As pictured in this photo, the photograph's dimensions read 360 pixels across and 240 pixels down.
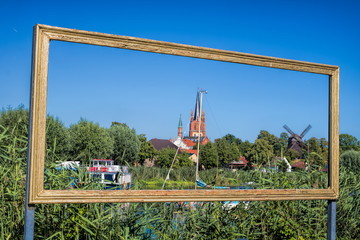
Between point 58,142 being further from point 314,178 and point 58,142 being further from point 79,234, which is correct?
point 314,178

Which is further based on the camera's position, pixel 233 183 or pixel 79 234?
pixel 233 183

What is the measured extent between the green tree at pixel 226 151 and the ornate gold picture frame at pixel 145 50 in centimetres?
36

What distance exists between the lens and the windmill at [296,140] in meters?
3.11

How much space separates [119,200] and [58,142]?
39.7 inches

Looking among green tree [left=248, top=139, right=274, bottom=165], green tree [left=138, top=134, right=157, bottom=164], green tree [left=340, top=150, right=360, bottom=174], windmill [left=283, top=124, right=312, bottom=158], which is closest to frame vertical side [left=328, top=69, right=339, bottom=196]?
windmill [left=283, top=124, right=312, bottom=158]

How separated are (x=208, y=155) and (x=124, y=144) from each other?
62 centimetres

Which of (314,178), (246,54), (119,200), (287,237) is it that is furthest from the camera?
(314,178)

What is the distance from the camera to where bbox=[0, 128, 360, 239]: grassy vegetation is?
2.92 m

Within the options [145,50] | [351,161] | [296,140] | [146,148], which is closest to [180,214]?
[146,148]

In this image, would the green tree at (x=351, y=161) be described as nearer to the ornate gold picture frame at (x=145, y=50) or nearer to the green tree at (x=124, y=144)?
the ornate gold picture frame at (x=145, y=50)

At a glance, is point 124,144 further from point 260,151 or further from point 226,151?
point 260,151

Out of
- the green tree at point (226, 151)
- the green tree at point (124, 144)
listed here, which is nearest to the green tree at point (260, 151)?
the green tree at point (226, 151)

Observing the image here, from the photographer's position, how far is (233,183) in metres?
3.38

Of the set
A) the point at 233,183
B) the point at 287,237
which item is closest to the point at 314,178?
the point at 287,237
